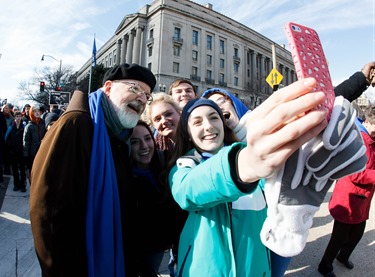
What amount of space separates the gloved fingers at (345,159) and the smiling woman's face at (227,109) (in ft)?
5.53

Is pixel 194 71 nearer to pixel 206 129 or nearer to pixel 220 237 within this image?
pixel 206 129

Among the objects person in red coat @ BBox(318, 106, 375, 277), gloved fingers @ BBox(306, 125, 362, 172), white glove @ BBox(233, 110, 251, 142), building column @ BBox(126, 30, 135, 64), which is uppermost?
building column @ BBox(126, 30, 135, 64)

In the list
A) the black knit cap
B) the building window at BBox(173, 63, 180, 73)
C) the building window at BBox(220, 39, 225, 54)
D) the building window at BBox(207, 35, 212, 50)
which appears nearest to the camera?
the black knit cap

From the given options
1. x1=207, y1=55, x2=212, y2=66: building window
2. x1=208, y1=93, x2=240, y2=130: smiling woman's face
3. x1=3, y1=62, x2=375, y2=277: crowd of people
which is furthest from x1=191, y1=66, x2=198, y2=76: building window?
x1=3, y1=62, x2=375, y2=277: crowd of people

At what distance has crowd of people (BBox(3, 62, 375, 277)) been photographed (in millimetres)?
690

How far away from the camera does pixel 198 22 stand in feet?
145

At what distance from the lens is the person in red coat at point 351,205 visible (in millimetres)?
2836

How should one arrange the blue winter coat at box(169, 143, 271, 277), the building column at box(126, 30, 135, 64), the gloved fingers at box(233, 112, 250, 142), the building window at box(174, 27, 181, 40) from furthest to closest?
the building column at box(126, 30, 135, 64)
the building window at box(174, 27, 181, 40)
the gloved fingers at box(233, 112, 250, 142)
the blue winter coat at box(169, 143, 271, 277)

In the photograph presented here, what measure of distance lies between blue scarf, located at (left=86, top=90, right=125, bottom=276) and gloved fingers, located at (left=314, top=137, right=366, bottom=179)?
1.19 meters

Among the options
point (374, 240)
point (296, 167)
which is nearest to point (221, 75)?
point (374, 240)

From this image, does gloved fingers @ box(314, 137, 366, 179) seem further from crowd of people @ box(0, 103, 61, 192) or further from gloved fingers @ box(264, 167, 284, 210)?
crowd of people @ box(0, 103, 61, 192)

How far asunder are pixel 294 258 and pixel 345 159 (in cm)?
350

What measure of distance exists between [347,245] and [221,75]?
46.7m

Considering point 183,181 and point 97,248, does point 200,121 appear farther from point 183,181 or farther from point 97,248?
point 97,248
